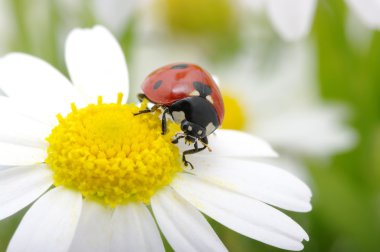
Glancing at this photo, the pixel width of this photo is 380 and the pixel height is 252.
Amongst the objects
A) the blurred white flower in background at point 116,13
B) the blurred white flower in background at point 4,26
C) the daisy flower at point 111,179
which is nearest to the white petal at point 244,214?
the daisy flower at point 111,179

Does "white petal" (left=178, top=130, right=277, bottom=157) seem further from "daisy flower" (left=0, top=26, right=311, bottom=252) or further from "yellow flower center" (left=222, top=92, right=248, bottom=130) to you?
"yellow flower center" (left=222, top=92, right=248, bottom=130)

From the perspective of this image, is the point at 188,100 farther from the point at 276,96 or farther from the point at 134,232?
the point at 276,96

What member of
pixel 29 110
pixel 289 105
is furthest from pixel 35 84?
pixel 289 105

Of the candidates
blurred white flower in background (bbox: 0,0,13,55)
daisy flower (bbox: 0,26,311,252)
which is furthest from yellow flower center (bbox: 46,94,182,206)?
blurred white flower in background (bbox: 0,0,13,55)

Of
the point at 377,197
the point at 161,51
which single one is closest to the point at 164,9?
the point at 161,51

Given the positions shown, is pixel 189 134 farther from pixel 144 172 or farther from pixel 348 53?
pixel 348 53
